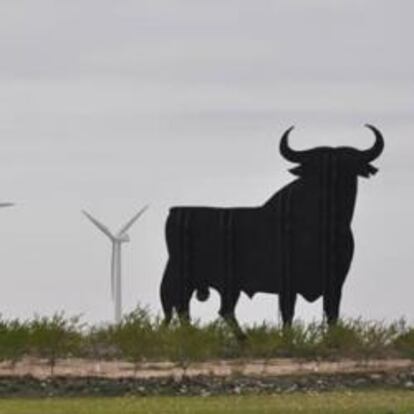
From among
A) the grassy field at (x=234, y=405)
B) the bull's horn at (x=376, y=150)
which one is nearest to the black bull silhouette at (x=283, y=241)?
the bull's horn at (x=376, y=150)

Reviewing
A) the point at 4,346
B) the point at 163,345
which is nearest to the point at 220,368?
the point at 163,345

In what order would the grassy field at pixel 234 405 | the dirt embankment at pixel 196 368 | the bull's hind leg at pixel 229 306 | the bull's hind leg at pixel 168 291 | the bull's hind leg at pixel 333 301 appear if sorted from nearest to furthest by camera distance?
the grassy field at pixel 234 405 < the dirt embankment at pixel 196 368 < the bull's hind leg at pixel 229 306 < the bull's hind leg at pixel 333 301 < the bull's hind leg at pixel 168 291

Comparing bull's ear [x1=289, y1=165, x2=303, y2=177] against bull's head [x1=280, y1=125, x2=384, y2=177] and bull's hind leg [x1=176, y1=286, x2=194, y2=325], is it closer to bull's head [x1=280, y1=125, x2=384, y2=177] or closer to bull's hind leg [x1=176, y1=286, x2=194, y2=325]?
bull's head [x1=280, y1=125, x2=384, y2=177]

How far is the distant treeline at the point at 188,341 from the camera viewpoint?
2672cm

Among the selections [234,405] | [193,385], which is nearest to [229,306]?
[193,385]

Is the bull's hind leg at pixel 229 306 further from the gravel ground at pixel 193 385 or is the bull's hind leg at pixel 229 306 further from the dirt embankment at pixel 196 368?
the gravel ground at pixel 193 385

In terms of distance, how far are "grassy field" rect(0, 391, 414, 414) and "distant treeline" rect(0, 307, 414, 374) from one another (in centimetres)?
328

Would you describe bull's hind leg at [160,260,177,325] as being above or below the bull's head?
below

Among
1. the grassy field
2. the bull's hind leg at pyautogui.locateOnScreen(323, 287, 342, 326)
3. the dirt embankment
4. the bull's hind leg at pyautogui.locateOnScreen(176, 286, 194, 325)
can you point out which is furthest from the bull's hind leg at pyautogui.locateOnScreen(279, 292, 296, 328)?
the grassy field

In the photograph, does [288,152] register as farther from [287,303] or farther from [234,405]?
[234,405]

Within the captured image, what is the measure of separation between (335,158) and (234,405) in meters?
8.49

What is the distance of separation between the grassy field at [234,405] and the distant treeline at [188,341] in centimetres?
328

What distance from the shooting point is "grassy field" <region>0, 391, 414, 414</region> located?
67.6 ft

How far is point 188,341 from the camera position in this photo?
26859 mm
